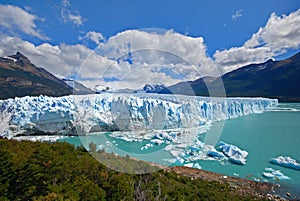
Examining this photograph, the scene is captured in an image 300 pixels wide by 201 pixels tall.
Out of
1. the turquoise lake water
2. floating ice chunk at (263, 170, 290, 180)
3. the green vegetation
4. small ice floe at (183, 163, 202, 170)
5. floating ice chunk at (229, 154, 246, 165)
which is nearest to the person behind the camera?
the green vegetation

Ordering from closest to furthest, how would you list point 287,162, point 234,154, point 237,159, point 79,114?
1. point 287,162
2. point 237,159
3. point 234,154
4. point 79,114

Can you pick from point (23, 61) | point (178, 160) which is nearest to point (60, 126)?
point (178, 160)

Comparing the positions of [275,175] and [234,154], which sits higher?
[234,154]

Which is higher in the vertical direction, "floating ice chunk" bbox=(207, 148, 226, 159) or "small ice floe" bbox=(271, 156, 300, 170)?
"floating ice chunk" bbox=(207, 148, 226, 159)

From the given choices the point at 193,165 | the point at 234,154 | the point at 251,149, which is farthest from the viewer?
the point at 251,149

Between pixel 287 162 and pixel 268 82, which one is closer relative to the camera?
pixel 287 162

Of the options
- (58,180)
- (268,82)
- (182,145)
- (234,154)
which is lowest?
(234,154)

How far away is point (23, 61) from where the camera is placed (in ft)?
179

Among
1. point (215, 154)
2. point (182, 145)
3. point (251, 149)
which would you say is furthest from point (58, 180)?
point (251, 149)

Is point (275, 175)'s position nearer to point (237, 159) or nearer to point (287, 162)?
point (287, 162)

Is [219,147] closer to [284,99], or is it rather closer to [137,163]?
[137,163]

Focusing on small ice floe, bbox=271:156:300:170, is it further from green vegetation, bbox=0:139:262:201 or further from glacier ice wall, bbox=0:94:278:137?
green vegetation, bbox=0:139:262:201

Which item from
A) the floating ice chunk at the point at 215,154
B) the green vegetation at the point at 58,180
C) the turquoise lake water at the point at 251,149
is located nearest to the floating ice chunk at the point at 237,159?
the turquoise lake water at the point at 251,149

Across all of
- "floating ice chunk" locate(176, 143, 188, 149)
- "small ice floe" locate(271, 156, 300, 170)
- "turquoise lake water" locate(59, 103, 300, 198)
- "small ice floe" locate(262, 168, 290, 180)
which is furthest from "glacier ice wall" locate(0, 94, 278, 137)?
"small ice floe" locate(262, 168, 290, 180)
